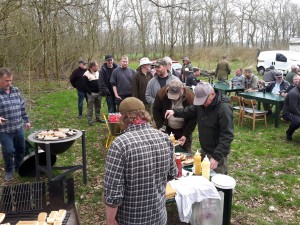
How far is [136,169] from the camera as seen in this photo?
208cm

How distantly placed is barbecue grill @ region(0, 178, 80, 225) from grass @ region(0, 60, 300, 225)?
832mm

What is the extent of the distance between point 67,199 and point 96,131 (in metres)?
4.52

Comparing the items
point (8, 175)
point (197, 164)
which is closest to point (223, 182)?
A: point (197, 164)

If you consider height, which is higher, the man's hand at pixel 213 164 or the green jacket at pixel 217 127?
the green jacket at pixel 217 127

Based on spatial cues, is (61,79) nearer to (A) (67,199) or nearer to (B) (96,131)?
Result: (B) (96,131)

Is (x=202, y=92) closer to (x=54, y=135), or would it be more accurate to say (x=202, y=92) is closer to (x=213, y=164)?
(x=213, y=164)

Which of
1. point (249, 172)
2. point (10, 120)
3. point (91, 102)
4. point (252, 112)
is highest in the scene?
point (10, 120)

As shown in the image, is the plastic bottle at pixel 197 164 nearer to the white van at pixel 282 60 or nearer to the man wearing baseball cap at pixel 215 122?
the man wearing baseball cap at pixel 215 122

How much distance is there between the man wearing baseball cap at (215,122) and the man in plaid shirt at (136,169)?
1245mm

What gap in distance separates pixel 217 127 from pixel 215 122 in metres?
0.08

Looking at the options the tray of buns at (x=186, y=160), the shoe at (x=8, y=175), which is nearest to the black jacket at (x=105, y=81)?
the shoe at (x=8, y=175)

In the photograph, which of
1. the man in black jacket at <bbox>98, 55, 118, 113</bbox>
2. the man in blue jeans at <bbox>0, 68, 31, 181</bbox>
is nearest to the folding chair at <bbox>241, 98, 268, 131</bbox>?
the man in black jacket at <bbox>98, 55, 118, 113</bbox>

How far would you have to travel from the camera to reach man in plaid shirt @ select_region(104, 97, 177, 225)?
2.04 meters

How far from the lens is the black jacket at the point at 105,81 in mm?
7504
